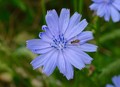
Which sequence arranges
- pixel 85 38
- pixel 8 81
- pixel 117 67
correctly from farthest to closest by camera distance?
pixel 8 81
pixel 117 67
pixel 85 38

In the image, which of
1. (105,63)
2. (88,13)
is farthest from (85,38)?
(88,13)

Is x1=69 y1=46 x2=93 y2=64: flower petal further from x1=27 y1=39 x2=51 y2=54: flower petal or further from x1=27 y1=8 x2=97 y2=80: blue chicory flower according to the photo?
x1=27 y1=39 x2=51 y2=54: flower petal

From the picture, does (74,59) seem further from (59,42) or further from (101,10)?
(101,10)

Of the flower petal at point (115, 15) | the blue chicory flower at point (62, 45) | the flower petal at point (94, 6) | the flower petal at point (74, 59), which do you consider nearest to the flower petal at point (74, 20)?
the blue chicory flower at point (62, 45)

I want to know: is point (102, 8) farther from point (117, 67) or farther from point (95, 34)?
point (117, 67)

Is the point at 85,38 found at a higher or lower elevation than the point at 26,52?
lower

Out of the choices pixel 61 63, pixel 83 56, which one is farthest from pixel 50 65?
pixel 83 56

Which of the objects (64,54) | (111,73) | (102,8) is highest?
(102,8)
